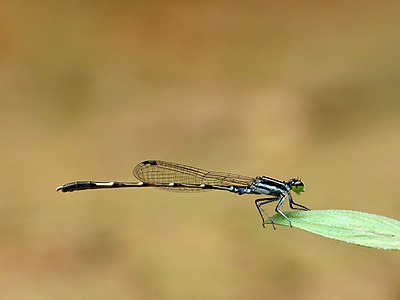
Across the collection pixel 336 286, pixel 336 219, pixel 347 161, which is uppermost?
pixel 347 161

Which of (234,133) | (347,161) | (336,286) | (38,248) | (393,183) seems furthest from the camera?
(234,133)

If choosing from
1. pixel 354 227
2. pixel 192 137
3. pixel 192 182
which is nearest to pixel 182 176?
pixel 192 182

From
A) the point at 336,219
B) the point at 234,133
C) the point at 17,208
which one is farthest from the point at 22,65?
the point at 336,219

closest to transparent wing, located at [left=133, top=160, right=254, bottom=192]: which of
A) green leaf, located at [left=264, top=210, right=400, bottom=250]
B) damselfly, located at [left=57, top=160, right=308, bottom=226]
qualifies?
damselfly, located at [left=57, top=160, right=308, bottom=226]

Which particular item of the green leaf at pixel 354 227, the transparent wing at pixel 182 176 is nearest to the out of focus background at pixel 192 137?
the transparent wing at pixel 182 176

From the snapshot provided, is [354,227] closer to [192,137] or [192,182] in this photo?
[192,182]

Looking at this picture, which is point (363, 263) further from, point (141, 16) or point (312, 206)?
point (141, 16)

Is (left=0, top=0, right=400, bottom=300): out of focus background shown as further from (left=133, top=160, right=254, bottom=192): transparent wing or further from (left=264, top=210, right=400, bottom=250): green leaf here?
(left=264, top=210, right=400, bottom=250): green leaf
